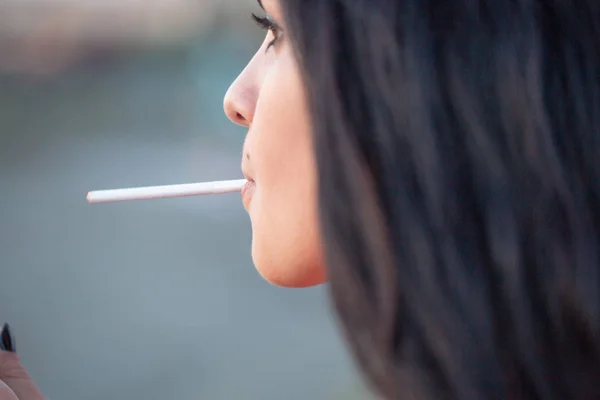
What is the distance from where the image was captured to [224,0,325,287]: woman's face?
1.33 ft

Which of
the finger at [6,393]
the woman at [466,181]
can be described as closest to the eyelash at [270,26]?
the woman at [466,181]

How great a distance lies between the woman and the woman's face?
0.27 ft

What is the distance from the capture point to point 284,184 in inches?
16.5

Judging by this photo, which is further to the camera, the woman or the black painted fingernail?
the black painted fingernail

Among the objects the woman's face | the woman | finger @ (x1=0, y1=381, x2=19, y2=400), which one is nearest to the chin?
the woman's face

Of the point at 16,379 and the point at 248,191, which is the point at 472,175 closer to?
the point at 248,191

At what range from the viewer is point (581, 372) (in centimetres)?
32

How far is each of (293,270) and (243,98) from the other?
13 cm

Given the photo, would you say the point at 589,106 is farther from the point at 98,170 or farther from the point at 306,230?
the point at 98,170

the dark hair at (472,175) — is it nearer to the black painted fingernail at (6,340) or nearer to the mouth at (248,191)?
the mouth at (248,191)

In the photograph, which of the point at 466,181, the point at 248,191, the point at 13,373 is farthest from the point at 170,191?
the point at 466,181

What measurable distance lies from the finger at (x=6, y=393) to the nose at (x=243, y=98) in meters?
0.27

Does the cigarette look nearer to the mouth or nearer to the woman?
the mouth

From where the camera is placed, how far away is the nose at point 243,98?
0.46m
